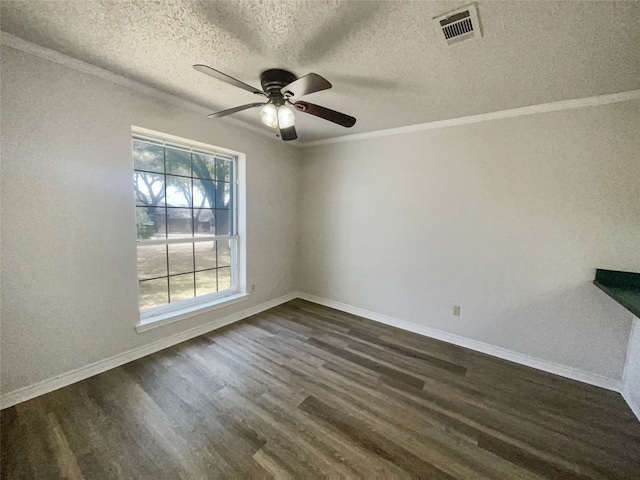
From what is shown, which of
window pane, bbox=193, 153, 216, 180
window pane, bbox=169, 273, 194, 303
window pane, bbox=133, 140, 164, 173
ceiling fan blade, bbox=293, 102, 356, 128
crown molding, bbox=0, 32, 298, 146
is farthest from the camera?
window pane, bbox=193, 153, 216, 180

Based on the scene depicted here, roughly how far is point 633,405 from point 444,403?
1450 millimetres

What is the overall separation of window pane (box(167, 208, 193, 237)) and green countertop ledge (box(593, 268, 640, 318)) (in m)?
3.83

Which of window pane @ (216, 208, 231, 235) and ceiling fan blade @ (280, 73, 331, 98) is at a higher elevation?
ceiling fan blade @ (280, 73, 331, 98)

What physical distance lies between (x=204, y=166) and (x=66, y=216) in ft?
4.61

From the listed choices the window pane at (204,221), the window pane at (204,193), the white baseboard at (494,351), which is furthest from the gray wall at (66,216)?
the white baseboard at (494,351)

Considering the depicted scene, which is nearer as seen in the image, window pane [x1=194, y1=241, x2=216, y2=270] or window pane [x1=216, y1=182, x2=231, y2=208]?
window pane [x1=194, y1=241, x2=216, y2=270]

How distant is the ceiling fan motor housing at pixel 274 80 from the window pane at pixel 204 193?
156 cm

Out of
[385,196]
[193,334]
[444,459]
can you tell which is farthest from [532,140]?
[193,334]

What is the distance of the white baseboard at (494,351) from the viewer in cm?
215

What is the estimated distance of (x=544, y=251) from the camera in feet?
7.66

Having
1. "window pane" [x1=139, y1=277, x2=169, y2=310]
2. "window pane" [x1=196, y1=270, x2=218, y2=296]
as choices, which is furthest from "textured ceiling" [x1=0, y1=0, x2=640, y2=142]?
"window pane" [x1=196, y1=270, x2=218, y2=296]

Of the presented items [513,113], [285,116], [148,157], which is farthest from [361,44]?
[148,157]

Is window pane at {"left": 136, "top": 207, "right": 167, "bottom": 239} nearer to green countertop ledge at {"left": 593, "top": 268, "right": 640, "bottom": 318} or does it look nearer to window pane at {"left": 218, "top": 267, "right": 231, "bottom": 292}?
window pane at {"left": 218, "top": 267, "right": 231, "bottom": 292}

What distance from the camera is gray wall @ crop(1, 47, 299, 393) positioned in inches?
66.9
